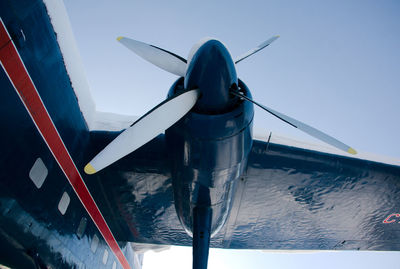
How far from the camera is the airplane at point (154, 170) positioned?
2832 mm

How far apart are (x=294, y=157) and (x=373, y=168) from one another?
1656mm

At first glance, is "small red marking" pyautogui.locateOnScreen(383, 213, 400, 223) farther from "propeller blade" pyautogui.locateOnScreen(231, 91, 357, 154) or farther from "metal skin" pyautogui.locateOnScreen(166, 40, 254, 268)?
"metal skin" pyautogui.locateOnScreen(166, 40, 254, 268)

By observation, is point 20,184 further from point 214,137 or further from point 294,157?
point 294,157

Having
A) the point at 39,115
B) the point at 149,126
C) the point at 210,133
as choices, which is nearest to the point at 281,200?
the point at 210,133

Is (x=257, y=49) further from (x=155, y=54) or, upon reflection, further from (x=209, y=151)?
(x=209, y=151)

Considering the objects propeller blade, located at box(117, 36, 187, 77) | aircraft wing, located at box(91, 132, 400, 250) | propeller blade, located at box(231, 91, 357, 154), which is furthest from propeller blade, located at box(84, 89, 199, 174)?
aircraft wing, located at box(91, 132, 400, 250)

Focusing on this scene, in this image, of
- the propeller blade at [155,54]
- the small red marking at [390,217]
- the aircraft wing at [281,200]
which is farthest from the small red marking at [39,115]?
the small red marking at [390,217]

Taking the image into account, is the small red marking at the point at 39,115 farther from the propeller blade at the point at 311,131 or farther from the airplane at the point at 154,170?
the propeller blade at the point at 311,131

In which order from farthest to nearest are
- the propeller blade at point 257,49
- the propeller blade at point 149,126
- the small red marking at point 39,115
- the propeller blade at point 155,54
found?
the propeller blade at point 257,49
the propeller blade at point 155,54
the propeller blade at point 149,126
the small red marking at point 39,115

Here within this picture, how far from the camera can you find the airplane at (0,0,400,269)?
283cm

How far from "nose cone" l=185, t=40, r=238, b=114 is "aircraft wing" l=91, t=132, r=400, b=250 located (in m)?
1.46

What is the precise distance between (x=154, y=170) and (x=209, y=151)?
1706mm

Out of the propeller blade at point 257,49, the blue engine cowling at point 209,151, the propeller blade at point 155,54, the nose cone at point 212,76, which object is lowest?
the blue engine cowling at point 209,151

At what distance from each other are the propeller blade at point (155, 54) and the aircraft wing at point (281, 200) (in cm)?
134
